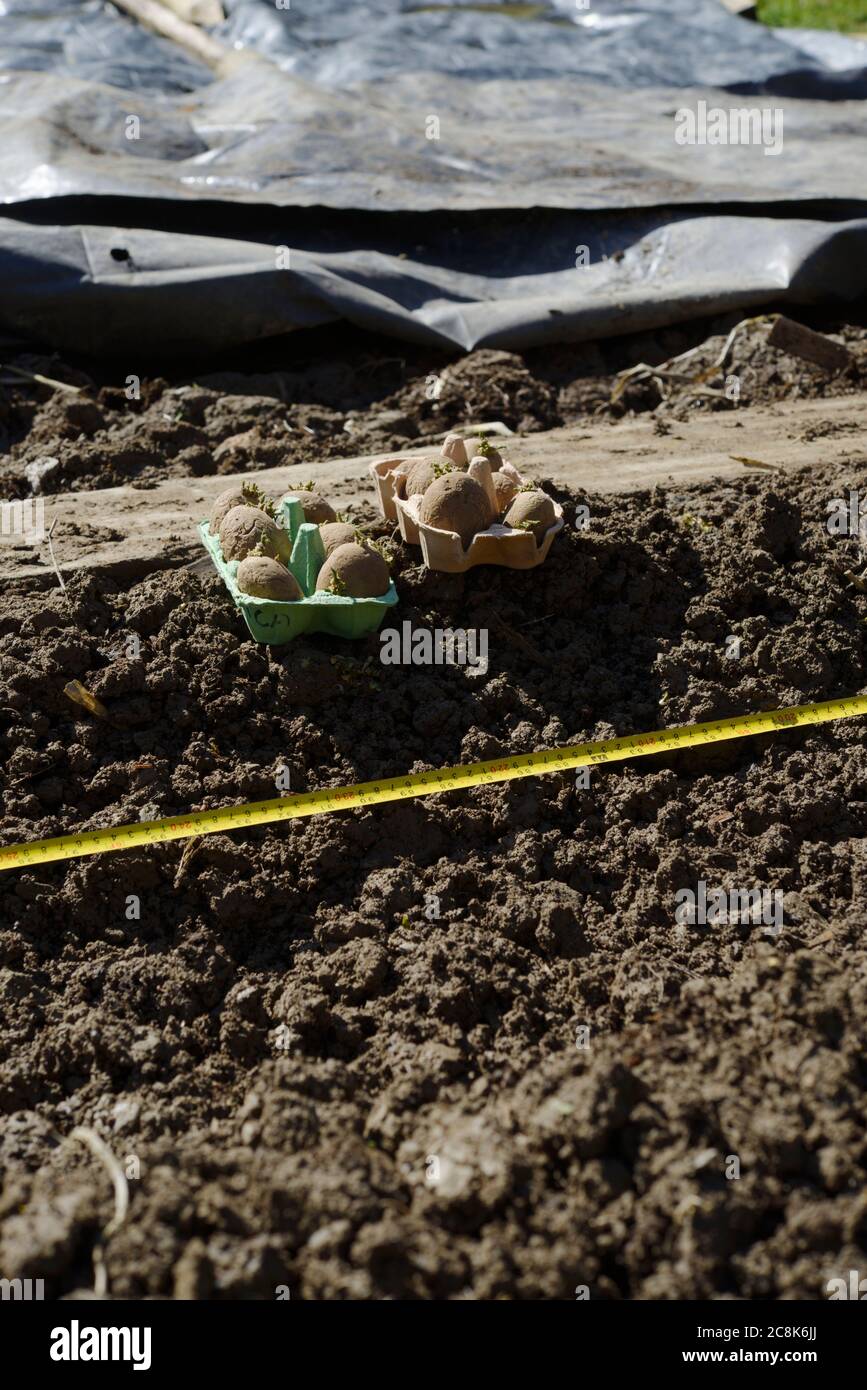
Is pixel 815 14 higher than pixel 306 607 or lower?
higher

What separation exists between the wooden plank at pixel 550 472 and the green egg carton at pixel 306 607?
0.53 meters

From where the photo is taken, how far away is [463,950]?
339 centimetres

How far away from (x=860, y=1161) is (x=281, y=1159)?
1.34 metres

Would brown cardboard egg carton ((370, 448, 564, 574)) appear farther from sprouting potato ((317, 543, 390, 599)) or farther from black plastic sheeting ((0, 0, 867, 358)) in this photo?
black plastic sheeting ((0, 0, 867, 358))

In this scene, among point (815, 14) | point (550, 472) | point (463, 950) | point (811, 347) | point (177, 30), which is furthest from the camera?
point (815, 14)

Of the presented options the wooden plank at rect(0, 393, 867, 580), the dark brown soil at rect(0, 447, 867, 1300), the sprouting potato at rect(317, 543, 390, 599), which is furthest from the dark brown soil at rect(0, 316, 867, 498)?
the sprouting potato at rect(317, 543, 390, 599)

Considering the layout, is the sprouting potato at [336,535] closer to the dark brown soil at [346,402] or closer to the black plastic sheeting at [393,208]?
the dark brown soil at [346,402]

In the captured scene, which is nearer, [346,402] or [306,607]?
[306,607]

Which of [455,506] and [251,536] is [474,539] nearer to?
[455,506]

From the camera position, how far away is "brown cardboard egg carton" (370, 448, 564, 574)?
416 centimetres

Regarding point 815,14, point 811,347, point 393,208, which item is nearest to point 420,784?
point 811,347

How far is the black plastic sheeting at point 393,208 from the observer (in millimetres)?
6305

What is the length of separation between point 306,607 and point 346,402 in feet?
8.93
